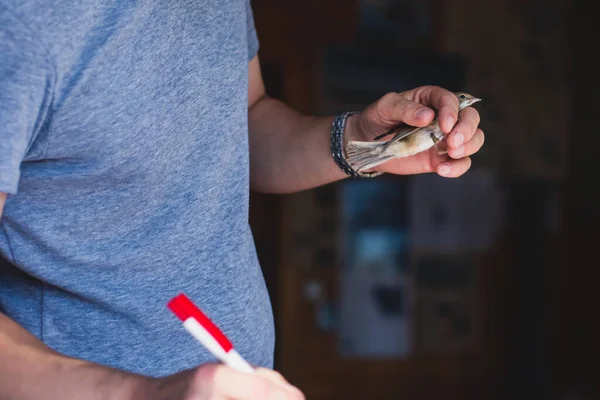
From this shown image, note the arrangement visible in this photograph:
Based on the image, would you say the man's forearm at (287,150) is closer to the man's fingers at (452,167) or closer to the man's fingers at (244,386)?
the man's fingers at (452,167)

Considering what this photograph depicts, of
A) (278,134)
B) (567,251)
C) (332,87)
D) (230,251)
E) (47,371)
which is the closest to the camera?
(47,371)

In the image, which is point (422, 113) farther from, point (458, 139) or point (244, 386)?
point (244, 386)

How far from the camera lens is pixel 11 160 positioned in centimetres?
64

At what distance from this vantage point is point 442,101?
94 cm

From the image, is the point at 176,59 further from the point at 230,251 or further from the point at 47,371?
the point at 47,371

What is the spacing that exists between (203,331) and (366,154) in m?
0.50

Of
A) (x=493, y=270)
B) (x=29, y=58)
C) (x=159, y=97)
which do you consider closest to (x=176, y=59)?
(x=159, y=97)

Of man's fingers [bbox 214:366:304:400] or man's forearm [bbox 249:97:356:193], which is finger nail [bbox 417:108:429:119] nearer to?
man's forearm [bbox 249:97:356:193]

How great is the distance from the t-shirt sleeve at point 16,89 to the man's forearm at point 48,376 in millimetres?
141

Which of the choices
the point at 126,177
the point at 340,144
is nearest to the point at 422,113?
the point at 340,144

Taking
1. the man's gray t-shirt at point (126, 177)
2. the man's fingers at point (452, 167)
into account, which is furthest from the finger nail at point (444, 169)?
the man's gray t-shirt at point (126, 177)

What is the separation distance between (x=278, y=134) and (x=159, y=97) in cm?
39

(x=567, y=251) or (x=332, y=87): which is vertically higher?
(x=332, y=87)

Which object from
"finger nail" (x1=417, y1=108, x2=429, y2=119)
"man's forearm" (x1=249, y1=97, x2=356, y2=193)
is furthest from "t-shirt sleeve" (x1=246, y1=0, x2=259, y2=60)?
"finger nail" (x1=417, y1=108, x2=429, y2=119)
